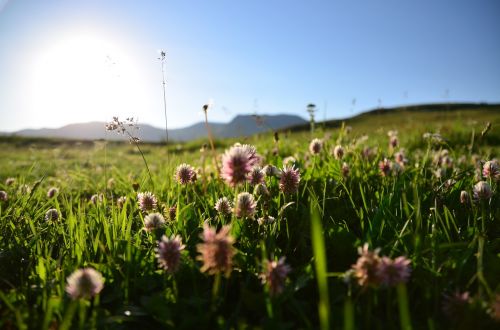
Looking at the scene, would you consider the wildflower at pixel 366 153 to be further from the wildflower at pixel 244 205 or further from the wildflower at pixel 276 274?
the wildflower at pixel 276 274

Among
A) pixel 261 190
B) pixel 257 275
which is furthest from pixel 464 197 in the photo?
pixel 257 275

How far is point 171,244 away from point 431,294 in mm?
1255

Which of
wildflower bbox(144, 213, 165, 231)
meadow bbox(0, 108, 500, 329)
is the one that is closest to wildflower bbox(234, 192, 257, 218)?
meadow bbox(0, 108, 500, 329)

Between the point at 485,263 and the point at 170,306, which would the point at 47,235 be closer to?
the point at 170,306

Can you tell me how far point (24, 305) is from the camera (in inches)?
67.7

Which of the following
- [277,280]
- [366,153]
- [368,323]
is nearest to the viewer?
[368,323]

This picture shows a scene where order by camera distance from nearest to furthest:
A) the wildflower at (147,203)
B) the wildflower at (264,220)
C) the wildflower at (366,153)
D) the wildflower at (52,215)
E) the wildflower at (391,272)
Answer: the wildflower at (391,272), the wildflower at (264,220), the wildflower at (147,203), the wildflower at (52,215), the wildflower at (366,153)

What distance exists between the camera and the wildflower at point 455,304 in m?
1.51

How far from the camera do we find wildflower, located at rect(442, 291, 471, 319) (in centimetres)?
151

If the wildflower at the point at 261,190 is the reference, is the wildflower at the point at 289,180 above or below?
above

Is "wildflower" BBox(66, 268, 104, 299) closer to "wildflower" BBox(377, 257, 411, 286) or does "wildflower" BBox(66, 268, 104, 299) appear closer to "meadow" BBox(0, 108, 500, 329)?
"meadow" BBox(0, 108, 500, 329)

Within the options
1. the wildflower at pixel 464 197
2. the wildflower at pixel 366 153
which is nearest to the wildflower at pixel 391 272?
the wildflower at pixel 464 197

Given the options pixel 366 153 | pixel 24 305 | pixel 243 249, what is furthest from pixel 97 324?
pixel 366 153

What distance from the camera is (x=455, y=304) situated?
5.05 feet
